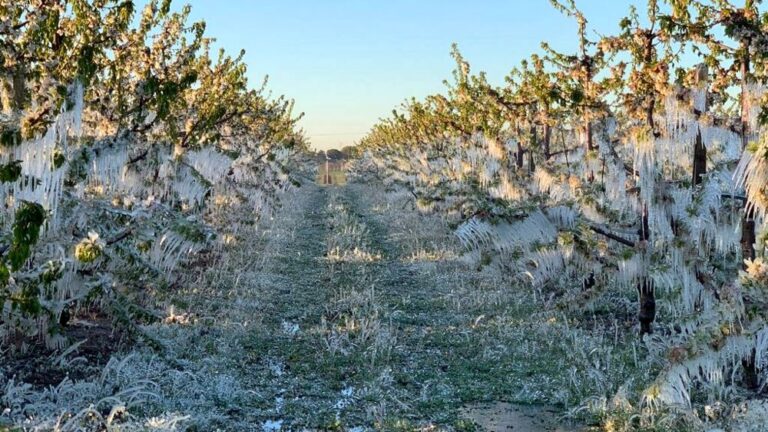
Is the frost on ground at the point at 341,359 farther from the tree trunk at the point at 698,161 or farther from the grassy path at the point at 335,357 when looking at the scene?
the tree trunk at the point at 698,161

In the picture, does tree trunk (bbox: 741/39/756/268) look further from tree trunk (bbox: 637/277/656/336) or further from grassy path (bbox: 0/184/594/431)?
grassy path (bbox: 0/184/594/431)

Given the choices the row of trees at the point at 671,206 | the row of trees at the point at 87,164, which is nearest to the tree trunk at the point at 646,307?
the row of trees at the point at 671,206

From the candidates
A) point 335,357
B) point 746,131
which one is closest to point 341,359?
point 335,357

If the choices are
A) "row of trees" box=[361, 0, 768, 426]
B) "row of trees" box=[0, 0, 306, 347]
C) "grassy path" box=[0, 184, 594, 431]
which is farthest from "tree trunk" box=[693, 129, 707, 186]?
"row of trees" box=[0, 0, 306, 347]

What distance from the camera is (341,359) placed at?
852cm

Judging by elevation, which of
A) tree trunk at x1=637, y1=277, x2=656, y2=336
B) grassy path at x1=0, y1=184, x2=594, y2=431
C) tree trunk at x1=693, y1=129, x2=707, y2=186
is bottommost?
grassy path at x1=0, y1=184, x2=594, y2=431

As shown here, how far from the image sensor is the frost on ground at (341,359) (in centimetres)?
649

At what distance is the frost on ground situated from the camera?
649cm

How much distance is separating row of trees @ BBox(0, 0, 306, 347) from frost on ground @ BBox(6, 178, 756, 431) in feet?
2.51

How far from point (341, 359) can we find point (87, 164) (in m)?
3.71

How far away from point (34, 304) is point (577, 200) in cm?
630

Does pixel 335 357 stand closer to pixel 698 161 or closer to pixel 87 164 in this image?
pixel 87 164

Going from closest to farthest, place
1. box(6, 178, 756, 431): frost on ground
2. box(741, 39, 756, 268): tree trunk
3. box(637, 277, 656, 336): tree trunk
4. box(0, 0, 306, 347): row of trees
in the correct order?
box(0, 0, 306, 347): row of trees → box(6, 178, 756, 431): frost on ground → box(741, 39, 756, 268): tree trunk → box(637, 277, 656, 336): tree trunk

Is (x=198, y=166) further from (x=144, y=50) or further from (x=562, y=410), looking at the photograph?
(x=562, y=410)
